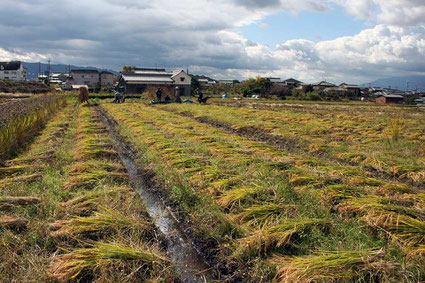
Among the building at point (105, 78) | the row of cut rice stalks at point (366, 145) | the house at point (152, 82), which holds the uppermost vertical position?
the building at point (105, 78)

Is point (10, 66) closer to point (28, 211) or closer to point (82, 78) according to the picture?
point (82, 78)

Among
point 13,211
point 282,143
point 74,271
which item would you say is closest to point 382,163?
point 282,143

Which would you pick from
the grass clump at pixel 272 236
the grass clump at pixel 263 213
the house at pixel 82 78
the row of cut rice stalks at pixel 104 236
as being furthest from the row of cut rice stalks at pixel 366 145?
the house at pixel 82 78

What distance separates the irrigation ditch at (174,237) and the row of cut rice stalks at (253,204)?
0.20 metres

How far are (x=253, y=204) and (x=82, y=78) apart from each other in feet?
208

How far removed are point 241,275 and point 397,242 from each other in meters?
1.55

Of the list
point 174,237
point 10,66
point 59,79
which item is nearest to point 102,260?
point 174,237

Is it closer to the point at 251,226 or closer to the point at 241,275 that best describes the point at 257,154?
the point at 251,226

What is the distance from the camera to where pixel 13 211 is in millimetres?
3539

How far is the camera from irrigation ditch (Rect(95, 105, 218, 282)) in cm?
281

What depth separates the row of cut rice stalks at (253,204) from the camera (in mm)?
2936

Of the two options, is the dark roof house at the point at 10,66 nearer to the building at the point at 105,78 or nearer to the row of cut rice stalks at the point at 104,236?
the building at the point at 105,78

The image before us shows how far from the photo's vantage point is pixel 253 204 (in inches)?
149

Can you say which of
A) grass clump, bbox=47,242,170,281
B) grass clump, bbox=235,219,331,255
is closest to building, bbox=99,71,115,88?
grass clump, bbox=47,242,170,281
